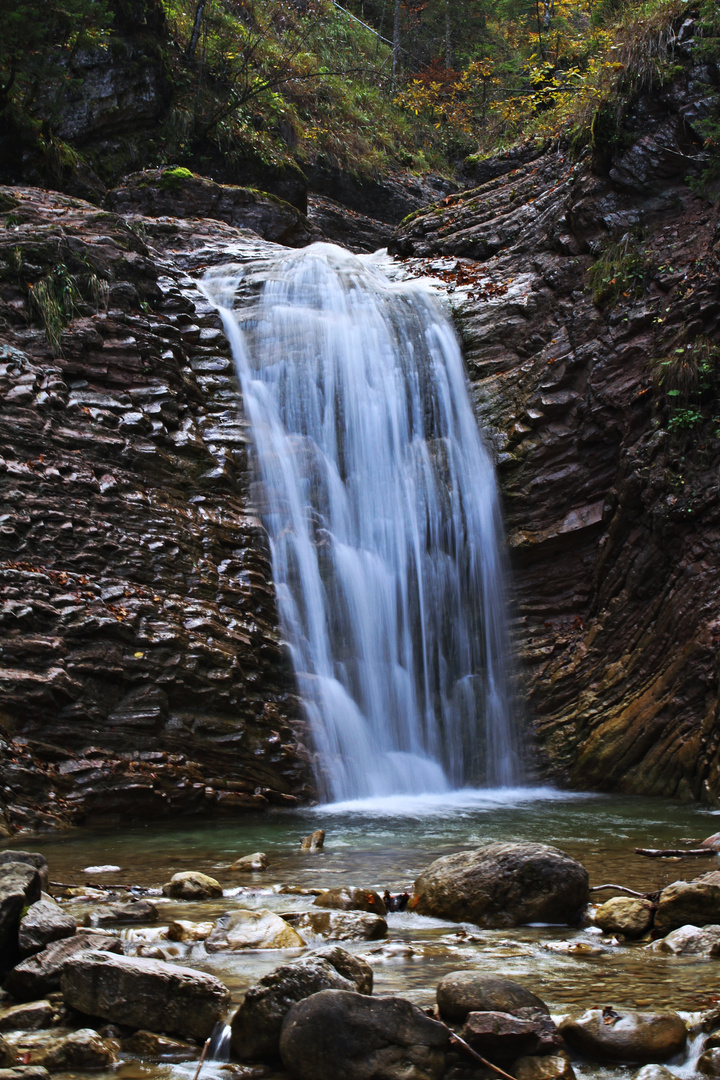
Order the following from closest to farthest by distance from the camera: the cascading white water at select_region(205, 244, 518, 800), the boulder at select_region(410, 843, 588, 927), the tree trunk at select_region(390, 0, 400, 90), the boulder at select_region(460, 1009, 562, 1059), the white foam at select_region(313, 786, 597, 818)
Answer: the boulder at select_region(460, 1009, 562, 1059) < the boulder at select_region(410, 843, 588, 927) < the white foam at select_region(313, 786, 597, 818) < the cascading white water at select_region(205, 244, 518, 800) < the tree trunk at select_region(390, 0, 400, 90)

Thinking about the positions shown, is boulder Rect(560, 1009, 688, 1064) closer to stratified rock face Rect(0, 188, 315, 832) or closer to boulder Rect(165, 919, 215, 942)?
boulder Rect(165, 919, 215, 942)

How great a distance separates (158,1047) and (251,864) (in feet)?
9.76

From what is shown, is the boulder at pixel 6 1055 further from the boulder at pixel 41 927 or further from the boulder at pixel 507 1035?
the boulder at pixel 507 1035

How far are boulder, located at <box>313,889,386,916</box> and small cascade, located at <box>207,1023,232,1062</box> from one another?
1.60m

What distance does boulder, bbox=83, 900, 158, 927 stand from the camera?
3.79 m

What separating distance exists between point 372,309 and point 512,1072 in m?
13.0

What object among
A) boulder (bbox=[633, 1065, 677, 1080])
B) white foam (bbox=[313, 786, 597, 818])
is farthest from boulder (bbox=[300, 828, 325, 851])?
boulder (bbox=[633, 1065, 677, 1080])

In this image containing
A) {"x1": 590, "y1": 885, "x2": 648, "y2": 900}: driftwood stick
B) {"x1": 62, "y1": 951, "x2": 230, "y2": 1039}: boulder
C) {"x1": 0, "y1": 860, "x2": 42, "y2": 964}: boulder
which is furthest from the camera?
{"x1": 590, "y1": 885, "x2": 648, "y2": 900}: driftwood stick

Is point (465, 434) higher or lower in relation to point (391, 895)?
higher

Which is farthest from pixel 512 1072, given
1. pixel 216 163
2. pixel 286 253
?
pixel 216 163

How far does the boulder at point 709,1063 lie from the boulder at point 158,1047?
4.89 ft

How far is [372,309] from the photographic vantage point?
14086mm

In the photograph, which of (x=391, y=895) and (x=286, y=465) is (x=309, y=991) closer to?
(x=391, y=895)

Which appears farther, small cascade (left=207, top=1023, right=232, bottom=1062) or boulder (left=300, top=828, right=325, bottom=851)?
boulder (left=300, top=828, right=325, bottom=851)
